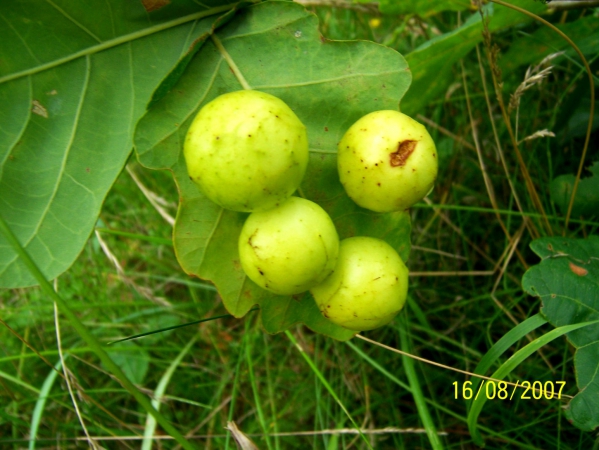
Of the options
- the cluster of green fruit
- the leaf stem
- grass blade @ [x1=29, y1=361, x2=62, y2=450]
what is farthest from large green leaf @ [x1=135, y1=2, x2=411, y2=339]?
grass blade @ [x1=29, y1=361, x2=62, y2=450]

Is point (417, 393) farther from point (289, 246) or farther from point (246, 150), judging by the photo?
point (246, 150)

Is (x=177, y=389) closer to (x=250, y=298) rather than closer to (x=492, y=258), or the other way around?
(x=250, y=298)

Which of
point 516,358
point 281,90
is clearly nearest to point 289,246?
point 281,90

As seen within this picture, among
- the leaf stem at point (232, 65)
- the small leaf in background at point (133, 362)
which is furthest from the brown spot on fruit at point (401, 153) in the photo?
the small leaf in background at point (133, 362)

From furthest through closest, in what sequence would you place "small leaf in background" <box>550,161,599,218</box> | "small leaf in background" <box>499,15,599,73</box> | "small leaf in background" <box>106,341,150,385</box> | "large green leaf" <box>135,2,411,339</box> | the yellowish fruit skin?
"small leaf in background" <box>106,341,150,385</box>
"small leaf in background" <box>499,15,599,73</box>
"small leaf in background" <box>550,161,599,218</box>
"large green leaf" <box>135,2,411,339</box>
the yellowish fruit skin

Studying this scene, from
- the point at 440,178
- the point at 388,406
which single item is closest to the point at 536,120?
the point at 440,178

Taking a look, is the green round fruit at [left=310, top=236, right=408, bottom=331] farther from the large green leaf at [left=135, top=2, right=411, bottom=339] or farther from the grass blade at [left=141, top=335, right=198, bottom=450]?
the grass blade at [left=141, top=335, right=198, bottom=450]
